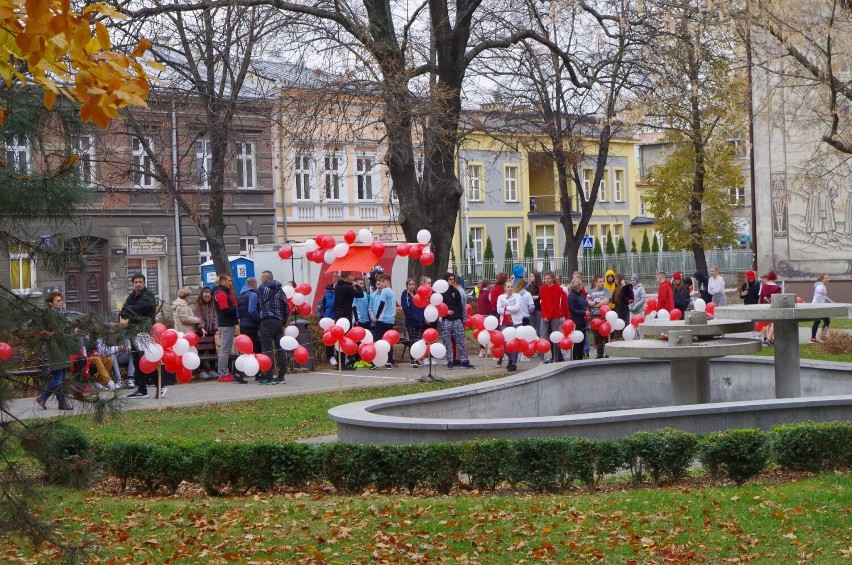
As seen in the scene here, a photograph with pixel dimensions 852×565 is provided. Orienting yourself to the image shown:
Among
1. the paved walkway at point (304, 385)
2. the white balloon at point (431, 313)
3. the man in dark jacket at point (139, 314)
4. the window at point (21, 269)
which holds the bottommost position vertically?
the paved walkway at point (304, 385)

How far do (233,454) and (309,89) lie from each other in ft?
43.8

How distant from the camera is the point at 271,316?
21500 mm

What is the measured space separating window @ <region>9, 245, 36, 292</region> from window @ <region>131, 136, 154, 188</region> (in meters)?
19.1

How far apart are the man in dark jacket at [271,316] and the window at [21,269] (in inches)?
572

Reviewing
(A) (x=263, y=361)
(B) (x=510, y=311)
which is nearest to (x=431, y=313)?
(B) (x=510, y=311)

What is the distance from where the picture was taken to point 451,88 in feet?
80.8

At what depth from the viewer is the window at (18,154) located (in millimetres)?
6672

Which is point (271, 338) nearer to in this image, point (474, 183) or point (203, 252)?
point (203, 252)

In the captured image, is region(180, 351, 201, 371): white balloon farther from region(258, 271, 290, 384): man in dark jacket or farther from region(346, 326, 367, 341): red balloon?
region(258, 271, 290, 384): man in dark jacket

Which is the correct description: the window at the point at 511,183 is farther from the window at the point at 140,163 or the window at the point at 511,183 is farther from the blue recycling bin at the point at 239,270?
the blue recycling bin at the point at 239,270

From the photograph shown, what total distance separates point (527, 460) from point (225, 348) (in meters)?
12.4

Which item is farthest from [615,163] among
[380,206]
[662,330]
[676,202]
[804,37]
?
[662,330]

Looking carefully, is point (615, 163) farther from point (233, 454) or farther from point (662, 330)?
point (233, 454)

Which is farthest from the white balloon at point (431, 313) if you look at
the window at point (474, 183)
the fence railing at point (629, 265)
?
the window at point (474, 183)
